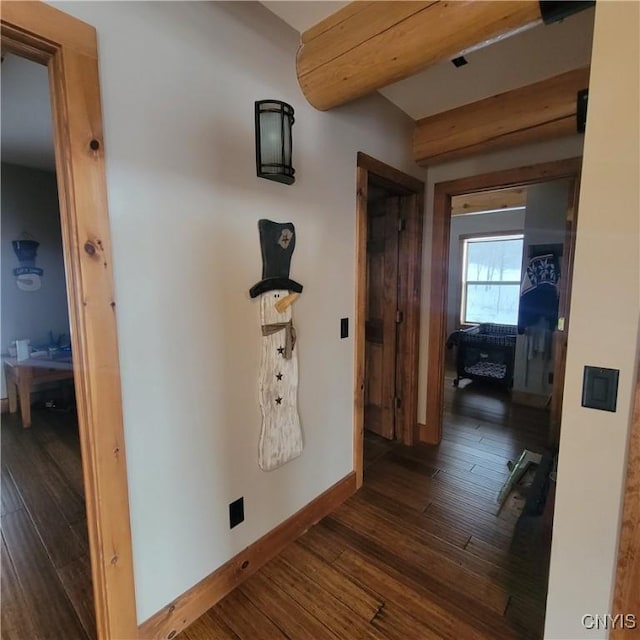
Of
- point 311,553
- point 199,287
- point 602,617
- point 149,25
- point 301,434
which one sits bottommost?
point 311,553

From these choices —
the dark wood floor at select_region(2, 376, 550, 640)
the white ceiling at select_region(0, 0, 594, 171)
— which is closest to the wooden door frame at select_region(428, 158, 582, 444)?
the dark wood floor at select_region(2, 376, 550, 640)

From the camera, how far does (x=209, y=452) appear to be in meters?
1.45

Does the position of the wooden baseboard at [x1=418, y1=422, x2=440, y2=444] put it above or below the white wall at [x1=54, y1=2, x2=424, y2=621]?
below

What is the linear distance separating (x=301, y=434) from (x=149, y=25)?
1.81m

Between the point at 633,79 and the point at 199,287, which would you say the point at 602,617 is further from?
the point at 199,287

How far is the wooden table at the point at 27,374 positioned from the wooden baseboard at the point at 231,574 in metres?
2.77

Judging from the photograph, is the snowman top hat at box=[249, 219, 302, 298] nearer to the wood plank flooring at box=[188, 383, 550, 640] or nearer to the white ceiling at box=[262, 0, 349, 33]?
the white ceiling at box=[262, 0, 349, 33]

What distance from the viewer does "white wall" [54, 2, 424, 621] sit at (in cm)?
116

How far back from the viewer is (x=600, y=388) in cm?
93

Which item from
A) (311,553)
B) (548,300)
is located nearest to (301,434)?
(311,553)

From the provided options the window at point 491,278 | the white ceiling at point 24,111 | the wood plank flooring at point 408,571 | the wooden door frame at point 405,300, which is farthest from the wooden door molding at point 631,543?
the window at point 491,278

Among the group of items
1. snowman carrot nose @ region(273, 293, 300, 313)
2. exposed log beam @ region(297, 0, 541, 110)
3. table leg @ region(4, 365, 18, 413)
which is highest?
exposed log beam @ region(297, 0, 541, 110)

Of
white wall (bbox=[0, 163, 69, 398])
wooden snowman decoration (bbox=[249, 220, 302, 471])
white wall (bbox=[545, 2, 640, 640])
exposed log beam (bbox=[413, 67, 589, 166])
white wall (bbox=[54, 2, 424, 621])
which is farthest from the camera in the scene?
white wall (bbox=[0, 163, 69, 398])

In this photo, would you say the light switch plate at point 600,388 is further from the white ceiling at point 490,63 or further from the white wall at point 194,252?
the white ceiling at point 490,63
